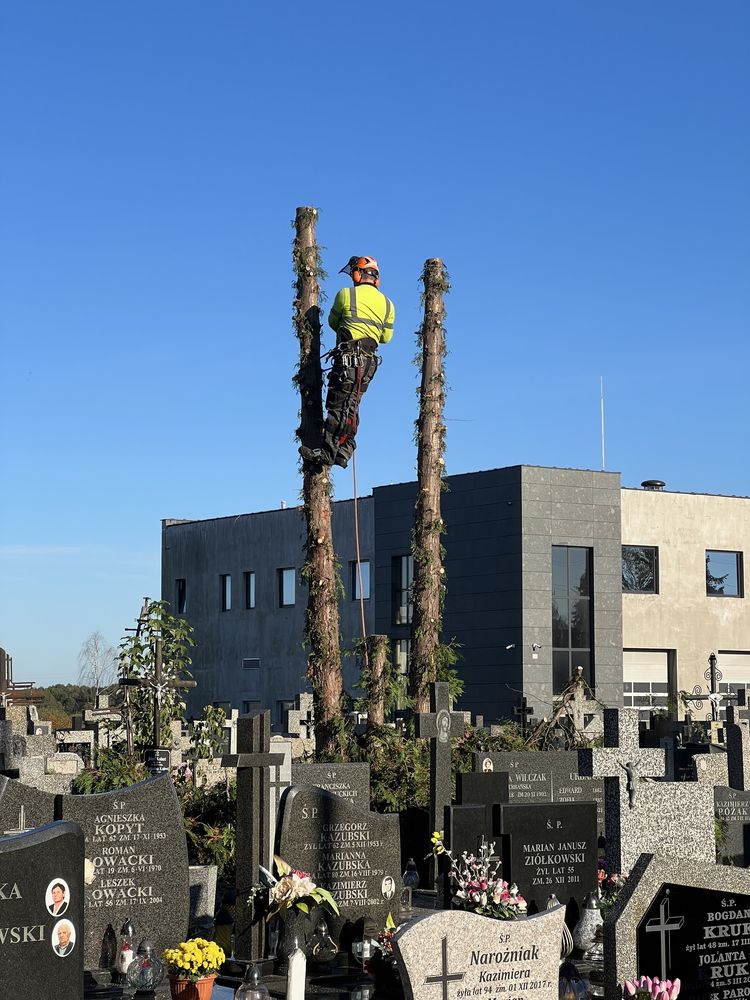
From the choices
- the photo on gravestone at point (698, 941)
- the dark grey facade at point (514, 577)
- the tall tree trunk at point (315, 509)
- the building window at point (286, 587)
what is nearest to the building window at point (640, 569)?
the dark grey facade at point (514, 577)

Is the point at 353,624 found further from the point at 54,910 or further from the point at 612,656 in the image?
the point at 54,910

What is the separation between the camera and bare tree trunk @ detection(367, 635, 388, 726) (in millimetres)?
20797

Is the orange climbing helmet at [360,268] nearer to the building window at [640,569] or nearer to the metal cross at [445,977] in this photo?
the metal cross at [445,977]

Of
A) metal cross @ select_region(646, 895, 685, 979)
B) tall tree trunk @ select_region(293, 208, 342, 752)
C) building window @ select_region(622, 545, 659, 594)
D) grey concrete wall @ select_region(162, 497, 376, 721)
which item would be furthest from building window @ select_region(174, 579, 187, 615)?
metal cross @ select_region(646, 895, 685, 979)

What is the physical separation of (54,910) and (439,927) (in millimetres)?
2156

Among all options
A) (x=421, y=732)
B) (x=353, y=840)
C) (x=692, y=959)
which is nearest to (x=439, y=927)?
(x=692, y=959)

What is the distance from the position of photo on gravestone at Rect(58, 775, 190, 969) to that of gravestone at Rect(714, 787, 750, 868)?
6.73 metres

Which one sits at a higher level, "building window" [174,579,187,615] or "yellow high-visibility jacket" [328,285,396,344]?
"yellow high-visibility jacket" [328,285,396,344]

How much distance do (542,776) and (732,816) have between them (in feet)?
7.47

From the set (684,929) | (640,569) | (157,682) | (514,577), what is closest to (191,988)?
(684,929)

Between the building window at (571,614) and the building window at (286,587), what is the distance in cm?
1141

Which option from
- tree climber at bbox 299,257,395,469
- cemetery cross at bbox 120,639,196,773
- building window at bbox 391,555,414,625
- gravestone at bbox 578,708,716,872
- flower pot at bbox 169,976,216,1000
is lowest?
flower pot at bbox 169,976,216,1000

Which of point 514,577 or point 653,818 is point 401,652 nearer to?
point 514,577

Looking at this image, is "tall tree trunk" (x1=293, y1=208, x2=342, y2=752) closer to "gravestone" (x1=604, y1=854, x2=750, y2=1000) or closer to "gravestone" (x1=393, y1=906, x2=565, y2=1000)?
"gravestone" (x1=393, y1=906, x2=565, y2=1000)
